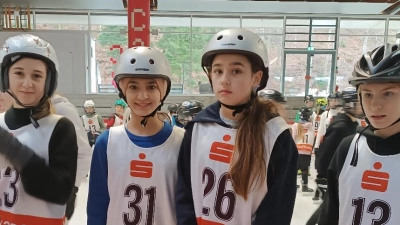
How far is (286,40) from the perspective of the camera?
11398 mm

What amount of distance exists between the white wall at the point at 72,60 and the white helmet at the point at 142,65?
32.6 feet

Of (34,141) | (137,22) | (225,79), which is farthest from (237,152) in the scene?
(137,22)

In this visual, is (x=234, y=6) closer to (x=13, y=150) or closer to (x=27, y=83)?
(x=27, y=83)

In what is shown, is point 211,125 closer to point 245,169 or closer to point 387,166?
point 245,169

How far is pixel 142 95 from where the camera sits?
146 centimetres

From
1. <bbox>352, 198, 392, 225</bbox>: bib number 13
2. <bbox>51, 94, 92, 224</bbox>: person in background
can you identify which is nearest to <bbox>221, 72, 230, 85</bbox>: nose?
<bbox>352, 198, 392, 225</bbox>: bib number 13

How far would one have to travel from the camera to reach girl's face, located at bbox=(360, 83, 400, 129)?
4.10ft

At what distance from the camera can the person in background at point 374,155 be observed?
4.12 feet

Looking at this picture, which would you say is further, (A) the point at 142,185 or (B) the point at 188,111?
(B) the point at 188,111

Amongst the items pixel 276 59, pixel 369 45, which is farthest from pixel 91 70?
pixel 369 45

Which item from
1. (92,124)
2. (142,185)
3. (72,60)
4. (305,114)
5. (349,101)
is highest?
(72,60)

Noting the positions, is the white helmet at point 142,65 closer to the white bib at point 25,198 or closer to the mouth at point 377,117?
the white bib at point 25,198

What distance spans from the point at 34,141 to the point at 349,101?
298 cm

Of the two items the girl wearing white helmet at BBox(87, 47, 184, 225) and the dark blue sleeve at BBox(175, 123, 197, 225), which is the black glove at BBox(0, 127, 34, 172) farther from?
the dark blue sleeve at BBox(175, 123, 197, 225)
